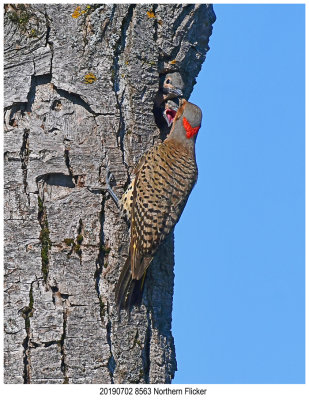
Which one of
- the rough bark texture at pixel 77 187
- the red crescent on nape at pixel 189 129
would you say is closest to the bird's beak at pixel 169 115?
the red crescent on nape at pixel 189 129

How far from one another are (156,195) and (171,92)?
671 mm

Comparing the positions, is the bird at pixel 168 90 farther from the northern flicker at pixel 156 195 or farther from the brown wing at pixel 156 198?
the brown wing at pixel 156 198

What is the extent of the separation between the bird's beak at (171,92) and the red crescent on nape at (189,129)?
0.34 m

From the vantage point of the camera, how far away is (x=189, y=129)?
5363 millimetres

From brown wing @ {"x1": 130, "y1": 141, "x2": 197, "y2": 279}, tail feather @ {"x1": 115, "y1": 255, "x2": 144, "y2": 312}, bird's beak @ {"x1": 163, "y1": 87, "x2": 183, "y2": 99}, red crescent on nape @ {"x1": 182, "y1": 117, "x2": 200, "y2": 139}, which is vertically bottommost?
tail feather @ {"x1": 115, "y1": 255, "x2": 144, "y2": 312}

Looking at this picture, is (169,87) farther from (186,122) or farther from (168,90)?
(186,122)

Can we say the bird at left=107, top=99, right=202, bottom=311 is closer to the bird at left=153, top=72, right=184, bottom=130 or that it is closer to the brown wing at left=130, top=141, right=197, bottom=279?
the brown wing at left=130, top=141, right=197, bottom=279

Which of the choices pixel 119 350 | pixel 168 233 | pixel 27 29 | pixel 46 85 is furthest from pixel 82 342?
pixel 27 29

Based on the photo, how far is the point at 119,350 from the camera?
4.20 metres

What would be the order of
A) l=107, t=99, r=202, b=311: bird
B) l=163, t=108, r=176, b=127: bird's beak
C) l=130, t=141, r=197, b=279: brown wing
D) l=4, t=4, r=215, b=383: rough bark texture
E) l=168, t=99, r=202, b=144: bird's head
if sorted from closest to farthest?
l=4, t=4, r=215, b=383: rough bark texture → l=107, t=99, r=202, b=311: bird → l=130, t=141, r=197, b=279: brown wing → l=163, t=108, r=176, b=127: bird's beak → l=168, t=99, r=202, b=144: bird's head

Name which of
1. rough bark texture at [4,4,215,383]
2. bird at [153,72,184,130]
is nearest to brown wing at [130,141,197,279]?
rough bark texture at [4,4,215,383]

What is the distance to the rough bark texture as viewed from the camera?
4141mm

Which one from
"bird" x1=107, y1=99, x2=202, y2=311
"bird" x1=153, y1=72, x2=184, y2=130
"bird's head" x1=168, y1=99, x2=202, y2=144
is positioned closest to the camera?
"bird" x1=107, y1=99, x2=202, y2=311

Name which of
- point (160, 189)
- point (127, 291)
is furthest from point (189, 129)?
point (127, 291)
